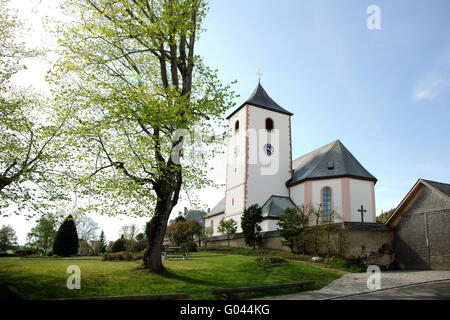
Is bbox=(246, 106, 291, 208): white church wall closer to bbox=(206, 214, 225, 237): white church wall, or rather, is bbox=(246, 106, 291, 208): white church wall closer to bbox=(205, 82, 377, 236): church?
bbox=(205, 82, 377, 236): church

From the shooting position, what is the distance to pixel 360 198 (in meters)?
28.0

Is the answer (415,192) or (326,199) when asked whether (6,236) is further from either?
(415,192)

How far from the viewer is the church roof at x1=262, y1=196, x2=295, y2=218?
94.9ft

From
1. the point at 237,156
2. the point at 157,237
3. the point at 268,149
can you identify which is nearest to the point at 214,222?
the point at 237,156

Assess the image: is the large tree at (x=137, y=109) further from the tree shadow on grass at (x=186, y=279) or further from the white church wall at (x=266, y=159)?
the white church wall at (x=266, y=159)

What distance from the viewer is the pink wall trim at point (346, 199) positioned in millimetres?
27281

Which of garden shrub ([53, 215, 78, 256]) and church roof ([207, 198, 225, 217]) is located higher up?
church roof ([207, 198, 225, 217])

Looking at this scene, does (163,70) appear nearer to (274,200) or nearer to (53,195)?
(53,195)

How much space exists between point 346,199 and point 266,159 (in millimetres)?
9597

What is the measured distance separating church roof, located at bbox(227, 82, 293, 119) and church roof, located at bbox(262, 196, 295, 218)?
10192mm

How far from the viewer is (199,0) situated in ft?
46.6

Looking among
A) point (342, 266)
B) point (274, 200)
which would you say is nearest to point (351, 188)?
point (274, 200)

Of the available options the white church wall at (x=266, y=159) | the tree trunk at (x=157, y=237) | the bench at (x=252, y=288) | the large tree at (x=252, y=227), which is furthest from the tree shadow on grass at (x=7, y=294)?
the white church wall at (x=266, y=159)

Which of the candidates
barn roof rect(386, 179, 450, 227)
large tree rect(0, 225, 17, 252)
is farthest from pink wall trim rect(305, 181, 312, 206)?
large tree rect(0, 225, 17, 252)
